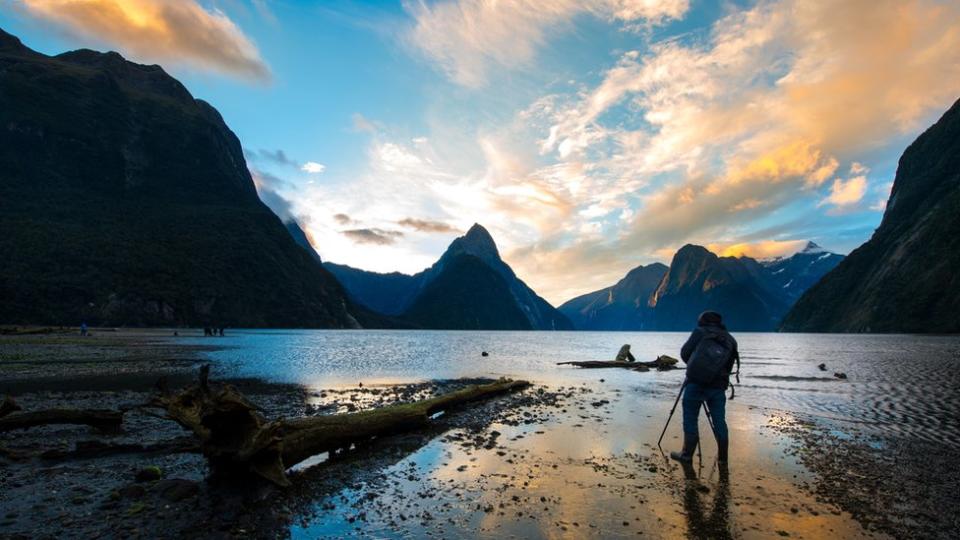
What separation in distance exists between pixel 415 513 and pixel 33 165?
200m

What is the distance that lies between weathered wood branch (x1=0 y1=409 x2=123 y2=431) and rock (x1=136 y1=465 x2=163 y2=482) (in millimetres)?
4649

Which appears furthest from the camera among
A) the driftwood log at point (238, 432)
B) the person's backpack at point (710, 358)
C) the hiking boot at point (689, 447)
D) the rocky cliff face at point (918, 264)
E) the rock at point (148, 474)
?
the rocky cliff face at point (918, 264)

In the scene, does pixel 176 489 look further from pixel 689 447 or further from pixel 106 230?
pixel 106 230

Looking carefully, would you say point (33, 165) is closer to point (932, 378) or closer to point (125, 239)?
point (125, 239)

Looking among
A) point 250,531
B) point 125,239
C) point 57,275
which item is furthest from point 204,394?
point 125,239

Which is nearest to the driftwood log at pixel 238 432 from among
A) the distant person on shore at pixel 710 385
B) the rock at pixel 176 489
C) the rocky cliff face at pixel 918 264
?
the rock at pixel 176 489

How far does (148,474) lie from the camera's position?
969 cm

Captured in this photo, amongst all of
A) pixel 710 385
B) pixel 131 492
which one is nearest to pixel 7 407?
pixel 131 492

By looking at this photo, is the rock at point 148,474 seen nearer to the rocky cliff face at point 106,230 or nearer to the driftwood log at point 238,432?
the driftwood log at point 238,432

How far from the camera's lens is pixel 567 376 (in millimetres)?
37031

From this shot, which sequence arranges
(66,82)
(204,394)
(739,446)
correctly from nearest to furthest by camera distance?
(204,394), (739,446), (66,82)

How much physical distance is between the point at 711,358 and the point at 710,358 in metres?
0.02

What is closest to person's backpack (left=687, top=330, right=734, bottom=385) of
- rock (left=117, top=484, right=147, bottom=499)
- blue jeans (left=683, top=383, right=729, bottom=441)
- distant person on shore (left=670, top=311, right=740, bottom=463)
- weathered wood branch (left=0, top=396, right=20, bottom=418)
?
distant person on shore (left=670, top=311, right=740, bottom=463)

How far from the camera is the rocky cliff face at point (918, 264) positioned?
13962 centimetres
